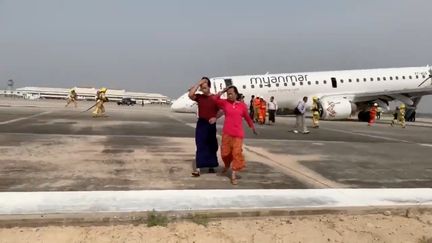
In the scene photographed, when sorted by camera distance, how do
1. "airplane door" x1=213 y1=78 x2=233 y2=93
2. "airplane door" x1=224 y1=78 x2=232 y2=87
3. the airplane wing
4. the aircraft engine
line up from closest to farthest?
"airplane door" x1=213 y1=78 x2=233 y2=93 → the aircraft engine → "airplane door" x1=224 y1=78 x2=232 y2=87 → the airplane wing

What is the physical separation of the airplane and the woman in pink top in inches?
803

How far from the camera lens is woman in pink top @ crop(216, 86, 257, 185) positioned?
755 cm

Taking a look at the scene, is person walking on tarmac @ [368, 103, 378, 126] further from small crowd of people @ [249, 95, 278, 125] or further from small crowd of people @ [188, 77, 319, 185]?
small crowd of people @ [188, 77, 319, 185]

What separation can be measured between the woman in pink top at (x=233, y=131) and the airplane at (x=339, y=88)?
20.4 m

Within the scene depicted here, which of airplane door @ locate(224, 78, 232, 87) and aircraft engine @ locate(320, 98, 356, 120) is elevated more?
airplane door @ locate(224, 78, 232, 87)

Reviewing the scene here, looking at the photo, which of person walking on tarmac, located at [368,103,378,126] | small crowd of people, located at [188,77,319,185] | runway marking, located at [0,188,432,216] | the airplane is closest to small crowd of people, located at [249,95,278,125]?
the airplane

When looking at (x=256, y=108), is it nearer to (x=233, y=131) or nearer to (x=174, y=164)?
(x=174, y=164)

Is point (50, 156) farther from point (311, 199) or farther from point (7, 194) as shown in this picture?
point (311, 199)

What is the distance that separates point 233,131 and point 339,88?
86.2 ft

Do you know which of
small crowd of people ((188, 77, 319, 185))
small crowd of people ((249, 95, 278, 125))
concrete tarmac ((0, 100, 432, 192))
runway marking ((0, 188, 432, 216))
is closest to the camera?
runway marking ((0, 188, 432, 216))

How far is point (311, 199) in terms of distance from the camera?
6.36 metres

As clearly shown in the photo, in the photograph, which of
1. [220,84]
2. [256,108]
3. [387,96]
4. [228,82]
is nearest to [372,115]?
[387,96]

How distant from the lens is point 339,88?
107ft

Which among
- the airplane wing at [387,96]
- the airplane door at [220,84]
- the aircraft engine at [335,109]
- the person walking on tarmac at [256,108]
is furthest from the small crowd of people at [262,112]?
the airplane wing at [387,96]
